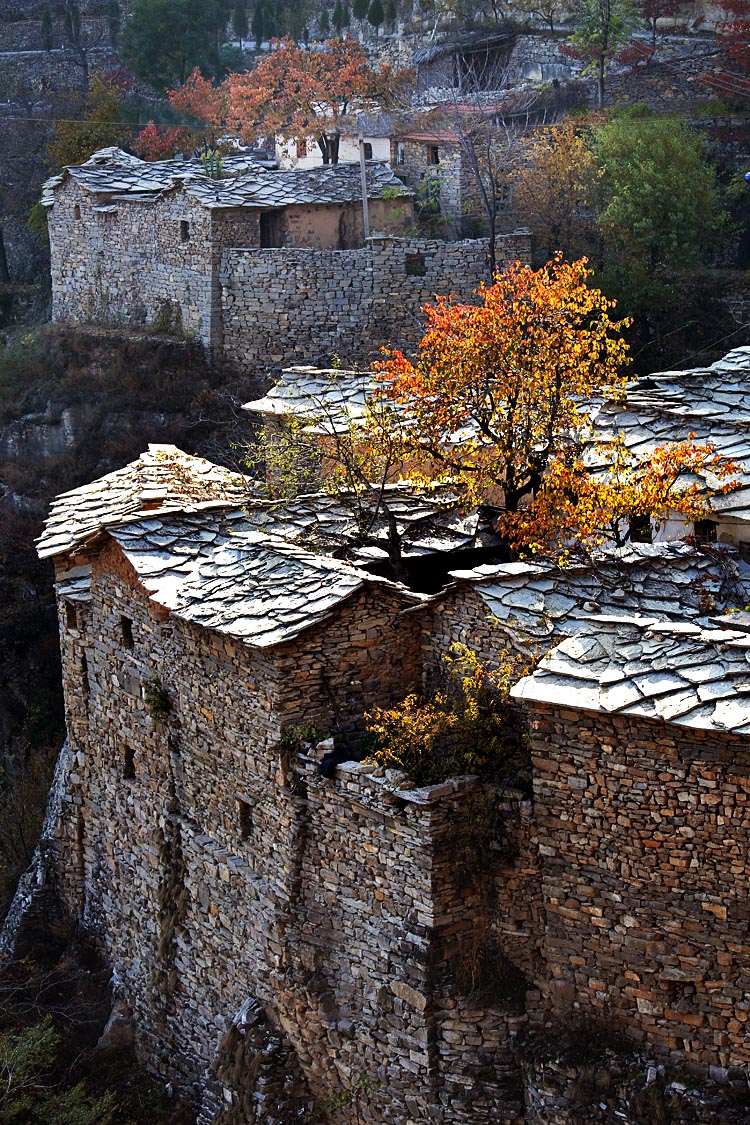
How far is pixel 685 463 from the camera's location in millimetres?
17188

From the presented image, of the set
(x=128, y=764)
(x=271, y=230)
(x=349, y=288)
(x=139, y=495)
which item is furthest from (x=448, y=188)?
(x=128, y=764)

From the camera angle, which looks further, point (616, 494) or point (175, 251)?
point (175, 251)

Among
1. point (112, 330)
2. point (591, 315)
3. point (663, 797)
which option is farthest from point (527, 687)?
point (112, 330)

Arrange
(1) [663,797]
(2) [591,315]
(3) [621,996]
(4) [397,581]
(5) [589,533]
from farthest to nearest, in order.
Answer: (2) [591,315]
(4) [397,581]
(5) [589,533]
(3) [621,996]
(1) [663,797]

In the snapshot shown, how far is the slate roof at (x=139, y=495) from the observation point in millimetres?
19312

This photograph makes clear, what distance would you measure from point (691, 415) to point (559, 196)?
15703 millimetres

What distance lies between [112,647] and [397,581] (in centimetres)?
435

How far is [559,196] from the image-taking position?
109 feet

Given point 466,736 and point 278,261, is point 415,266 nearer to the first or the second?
point 278,261

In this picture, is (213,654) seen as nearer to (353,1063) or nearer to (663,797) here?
(353,1063)

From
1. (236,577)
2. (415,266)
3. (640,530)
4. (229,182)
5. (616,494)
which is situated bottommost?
(236,577)

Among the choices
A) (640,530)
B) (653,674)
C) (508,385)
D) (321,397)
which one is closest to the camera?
(653,674)

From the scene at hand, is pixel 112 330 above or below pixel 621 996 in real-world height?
above

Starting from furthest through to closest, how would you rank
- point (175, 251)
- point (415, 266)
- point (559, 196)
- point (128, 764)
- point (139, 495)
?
point (175, 251) < point (559, 196) < point (415, 266) < point (128, 764) < point (139, 495)
